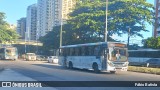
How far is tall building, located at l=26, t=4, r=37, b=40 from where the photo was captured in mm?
4937

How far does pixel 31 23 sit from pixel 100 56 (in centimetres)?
1078

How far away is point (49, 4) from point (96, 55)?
1131cm

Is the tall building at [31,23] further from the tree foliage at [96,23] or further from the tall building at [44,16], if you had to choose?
the tree foliage at [96,23]

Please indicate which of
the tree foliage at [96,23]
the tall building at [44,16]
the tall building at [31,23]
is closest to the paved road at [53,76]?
the tall building at [31,23]

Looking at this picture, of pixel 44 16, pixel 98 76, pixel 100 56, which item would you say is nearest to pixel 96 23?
pixel 98 76

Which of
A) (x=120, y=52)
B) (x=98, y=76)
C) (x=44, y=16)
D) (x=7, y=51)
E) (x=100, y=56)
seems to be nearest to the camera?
(x=44, y=16)

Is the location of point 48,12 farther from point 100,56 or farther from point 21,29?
point 100,56

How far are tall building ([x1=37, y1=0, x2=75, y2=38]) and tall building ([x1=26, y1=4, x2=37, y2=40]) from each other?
0.07 m

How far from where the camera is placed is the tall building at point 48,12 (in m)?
5.00

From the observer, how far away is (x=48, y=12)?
5.09 metres

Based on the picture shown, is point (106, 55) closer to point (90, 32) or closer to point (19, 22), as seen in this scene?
point (90, 32)

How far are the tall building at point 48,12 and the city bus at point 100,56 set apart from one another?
26.1ft

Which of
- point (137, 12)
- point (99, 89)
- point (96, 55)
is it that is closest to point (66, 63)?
point (96, 55)

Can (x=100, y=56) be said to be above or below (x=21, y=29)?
below
